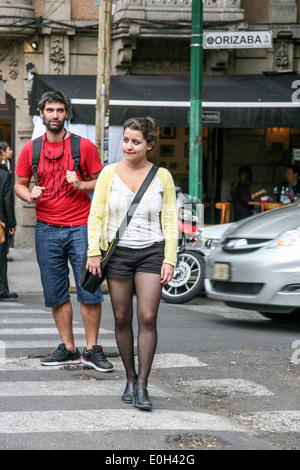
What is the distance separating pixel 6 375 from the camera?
6.29m

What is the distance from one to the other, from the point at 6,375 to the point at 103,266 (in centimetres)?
136

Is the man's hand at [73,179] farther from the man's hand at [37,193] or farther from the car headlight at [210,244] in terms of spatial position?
the car headlight at [210,244]

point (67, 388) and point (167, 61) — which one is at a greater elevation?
point (167, 61)

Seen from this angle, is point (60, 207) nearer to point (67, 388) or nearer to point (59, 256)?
point (59, 256)

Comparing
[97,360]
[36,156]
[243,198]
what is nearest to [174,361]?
[97,360]

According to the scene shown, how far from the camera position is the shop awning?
Answer: 51.0 ft

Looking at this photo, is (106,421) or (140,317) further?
(140,317)

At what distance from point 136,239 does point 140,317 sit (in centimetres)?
49

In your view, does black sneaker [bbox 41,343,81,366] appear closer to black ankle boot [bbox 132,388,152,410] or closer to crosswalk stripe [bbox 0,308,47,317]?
black ankle boot [bbox 132,388,152,410]

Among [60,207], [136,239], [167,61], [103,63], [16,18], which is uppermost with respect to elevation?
[16,18]

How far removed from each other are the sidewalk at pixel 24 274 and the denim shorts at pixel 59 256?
5.81m

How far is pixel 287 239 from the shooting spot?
856 centimetres

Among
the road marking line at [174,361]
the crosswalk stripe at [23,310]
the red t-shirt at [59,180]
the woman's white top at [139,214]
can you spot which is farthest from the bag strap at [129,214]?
the crosswalk stripe at [23,310]

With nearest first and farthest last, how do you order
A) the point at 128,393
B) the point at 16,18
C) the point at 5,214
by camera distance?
→ the point at 128,393 < the point at 5,214 < the point at 16,18
